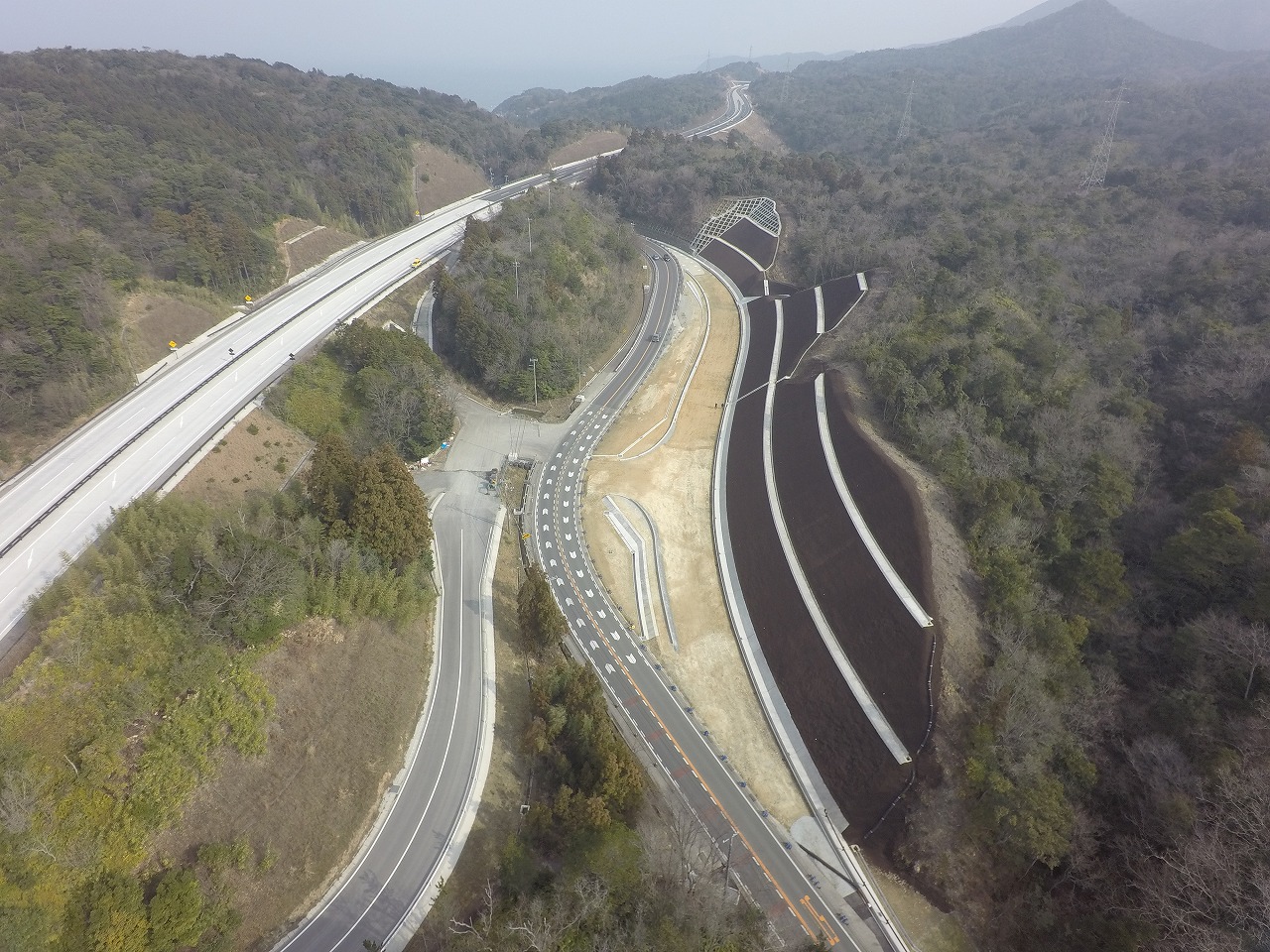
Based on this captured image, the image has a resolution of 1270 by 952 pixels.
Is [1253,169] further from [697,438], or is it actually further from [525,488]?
[525,488]

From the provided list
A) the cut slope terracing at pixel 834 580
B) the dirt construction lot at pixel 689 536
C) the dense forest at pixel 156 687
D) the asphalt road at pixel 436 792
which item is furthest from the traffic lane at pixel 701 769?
the dense forest at pixel 156 687

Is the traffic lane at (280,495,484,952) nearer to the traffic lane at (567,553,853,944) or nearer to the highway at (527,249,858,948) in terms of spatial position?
the highway at (527,249,858,948)

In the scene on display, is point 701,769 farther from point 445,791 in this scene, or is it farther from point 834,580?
point 834,580

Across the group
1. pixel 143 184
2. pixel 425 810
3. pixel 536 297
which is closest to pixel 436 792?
pixel 425 810

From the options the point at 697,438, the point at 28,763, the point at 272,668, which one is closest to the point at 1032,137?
the point at 697,438

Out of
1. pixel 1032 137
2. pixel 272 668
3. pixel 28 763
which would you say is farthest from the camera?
pixel 1032 137

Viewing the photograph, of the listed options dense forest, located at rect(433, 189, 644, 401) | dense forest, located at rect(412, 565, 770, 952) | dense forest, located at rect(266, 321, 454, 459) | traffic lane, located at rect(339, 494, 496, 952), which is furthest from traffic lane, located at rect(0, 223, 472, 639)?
dense forest, located at rect(412, 565, 770, 952)

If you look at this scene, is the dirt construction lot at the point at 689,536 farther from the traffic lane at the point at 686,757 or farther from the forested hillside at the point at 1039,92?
the forested hillside at the point at 1039,92
